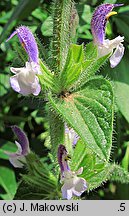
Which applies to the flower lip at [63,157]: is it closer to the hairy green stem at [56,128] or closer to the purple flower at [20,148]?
the hairy green stem at [56,128]

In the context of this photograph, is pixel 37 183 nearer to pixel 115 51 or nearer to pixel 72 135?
pixel 72 135

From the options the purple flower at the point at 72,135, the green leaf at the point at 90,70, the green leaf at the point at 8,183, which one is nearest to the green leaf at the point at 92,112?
the green leaf at the point at 90,70

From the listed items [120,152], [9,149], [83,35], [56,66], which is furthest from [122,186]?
[56,66]

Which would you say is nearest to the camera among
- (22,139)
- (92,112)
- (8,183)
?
(92,112)

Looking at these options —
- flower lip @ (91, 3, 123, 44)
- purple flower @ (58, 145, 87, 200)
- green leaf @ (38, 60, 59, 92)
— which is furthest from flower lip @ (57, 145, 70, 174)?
flower lip @ (91, 3, 123, 44)

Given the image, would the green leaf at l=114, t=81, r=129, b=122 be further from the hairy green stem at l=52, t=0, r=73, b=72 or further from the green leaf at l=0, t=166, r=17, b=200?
the green leaf at l=0, t=166, r=17, b=200

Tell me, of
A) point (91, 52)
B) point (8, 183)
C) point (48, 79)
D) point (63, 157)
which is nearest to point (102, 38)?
point (91, 52)
